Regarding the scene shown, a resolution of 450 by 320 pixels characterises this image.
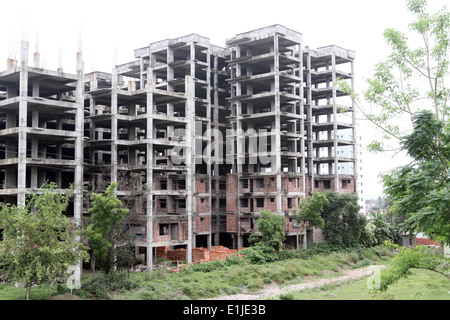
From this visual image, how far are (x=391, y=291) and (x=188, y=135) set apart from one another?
24.6 meters

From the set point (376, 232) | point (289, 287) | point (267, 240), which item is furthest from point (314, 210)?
point (376, 232)

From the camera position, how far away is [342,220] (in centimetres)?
5216

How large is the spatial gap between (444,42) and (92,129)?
128 feet

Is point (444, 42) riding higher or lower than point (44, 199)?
higher

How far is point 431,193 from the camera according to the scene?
14.0 meters

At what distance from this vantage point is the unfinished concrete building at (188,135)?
131ft

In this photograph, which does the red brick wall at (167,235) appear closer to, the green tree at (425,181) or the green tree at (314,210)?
the green tree at (314,210)

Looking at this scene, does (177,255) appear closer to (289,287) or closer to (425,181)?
(289,287)

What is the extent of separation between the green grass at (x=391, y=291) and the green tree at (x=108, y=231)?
12.9 metres

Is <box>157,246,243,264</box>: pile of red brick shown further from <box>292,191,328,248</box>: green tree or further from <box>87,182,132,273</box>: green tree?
<box>87,182,132,273</box>: green tree

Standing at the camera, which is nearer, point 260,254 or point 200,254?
point 260,254

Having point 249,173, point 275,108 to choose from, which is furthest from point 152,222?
point 275,108

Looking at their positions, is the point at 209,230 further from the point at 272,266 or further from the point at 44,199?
the point at 44,199
